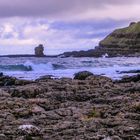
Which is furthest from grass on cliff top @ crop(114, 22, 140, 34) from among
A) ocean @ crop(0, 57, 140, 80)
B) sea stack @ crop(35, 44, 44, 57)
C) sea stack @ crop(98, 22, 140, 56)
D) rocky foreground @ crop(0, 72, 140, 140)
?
rocky foreground @ crop(0, 72, 140, 140)

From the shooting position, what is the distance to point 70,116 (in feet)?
36.6

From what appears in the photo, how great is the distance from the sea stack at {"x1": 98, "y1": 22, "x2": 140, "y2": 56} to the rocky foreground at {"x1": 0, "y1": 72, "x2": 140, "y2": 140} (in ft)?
388

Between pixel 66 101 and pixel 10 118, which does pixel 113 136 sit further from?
pixel 66 101

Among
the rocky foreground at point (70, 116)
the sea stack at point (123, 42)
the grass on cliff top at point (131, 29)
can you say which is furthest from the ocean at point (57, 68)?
the grass on cliff top at point (131, 29)

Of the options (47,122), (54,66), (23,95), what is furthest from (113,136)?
(54,66)

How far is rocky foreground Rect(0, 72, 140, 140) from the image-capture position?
9.15m

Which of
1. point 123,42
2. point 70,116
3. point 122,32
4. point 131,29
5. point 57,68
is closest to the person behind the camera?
point 70,116

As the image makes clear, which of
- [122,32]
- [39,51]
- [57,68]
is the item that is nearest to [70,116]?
[57,68]

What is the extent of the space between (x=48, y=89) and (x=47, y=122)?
6303 millimetres

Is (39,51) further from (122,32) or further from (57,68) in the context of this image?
(57,68)

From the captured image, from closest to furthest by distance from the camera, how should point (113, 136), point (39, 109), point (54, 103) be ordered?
point (113, 136), point (39, 109), point (54, 103)

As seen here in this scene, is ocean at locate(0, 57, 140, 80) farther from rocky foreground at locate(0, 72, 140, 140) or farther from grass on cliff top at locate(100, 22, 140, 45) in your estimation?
grass on cliff top at locate(100, 22, 140, 45)

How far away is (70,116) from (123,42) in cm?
13873

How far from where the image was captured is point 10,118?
1100cm
